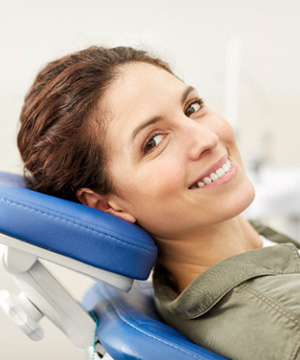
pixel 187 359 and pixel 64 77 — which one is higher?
pixel 64 77

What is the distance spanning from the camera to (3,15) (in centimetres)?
242

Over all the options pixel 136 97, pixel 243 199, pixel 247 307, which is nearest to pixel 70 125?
pixel 136 97

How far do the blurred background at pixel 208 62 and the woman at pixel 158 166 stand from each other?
1075mm

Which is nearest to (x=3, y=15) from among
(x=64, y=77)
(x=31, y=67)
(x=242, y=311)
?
(x=31, y=67)

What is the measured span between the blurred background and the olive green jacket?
126 cm

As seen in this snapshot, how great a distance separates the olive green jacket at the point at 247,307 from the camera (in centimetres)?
74

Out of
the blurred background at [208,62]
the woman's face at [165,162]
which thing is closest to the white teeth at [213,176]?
the woman's face at [165,162]

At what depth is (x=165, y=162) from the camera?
0.92m

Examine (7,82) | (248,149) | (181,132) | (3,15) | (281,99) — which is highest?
(3,15)

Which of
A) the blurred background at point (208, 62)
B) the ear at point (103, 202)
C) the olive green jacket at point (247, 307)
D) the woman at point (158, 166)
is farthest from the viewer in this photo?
the blurred background at point (208, 62)

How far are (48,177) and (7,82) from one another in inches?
62.7

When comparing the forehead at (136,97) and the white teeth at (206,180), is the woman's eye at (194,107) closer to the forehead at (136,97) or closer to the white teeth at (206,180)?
the forehead at (136,97)

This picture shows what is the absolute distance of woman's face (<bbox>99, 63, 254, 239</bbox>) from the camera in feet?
3.02

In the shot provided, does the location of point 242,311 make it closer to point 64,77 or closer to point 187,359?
point 187,359
